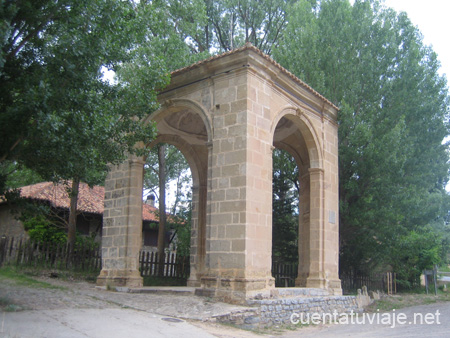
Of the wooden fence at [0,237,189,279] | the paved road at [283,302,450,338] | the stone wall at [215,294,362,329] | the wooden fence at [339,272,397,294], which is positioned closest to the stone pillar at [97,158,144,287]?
the wooden fence at [0,237,189,279]

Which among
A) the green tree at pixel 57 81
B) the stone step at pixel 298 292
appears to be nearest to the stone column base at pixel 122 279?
the stone step at pixel 298 292

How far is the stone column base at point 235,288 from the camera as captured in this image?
9.09 metres

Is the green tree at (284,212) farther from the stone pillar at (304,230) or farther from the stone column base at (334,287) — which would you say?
the stone column base at (334,287)

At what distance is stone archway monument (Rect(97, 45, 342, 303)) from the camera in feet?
31.4

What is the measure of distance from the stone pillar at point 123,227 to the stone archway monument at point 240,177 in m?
0.03

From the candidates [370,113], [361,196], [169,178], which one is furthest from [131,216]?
[169,178]

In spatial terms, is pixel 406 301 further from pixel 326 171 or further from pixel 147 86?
pixel 147 86

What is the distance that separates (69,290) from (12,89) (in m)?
5.06

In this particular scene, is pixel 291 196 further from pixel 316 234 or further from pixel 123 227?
pixel 123 227

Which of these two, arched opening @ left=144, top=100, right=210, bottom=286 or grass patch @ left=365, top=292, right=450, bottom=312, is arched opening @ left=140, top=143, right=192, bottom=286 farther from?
grass patch @ left=365, top=292, right=450, bottom=312

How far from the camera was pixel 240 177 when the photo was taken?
9688 millimetres

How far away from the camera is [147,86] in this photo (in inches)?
384

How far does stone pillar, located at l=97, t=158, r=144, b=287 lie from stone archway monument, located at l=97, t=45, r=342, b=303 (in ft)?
0.09

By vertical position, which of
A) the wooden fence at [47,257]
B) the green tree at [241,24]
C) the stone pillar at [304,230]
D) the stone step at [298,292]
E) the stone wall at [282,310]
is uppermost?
the green tree at [241,24]
